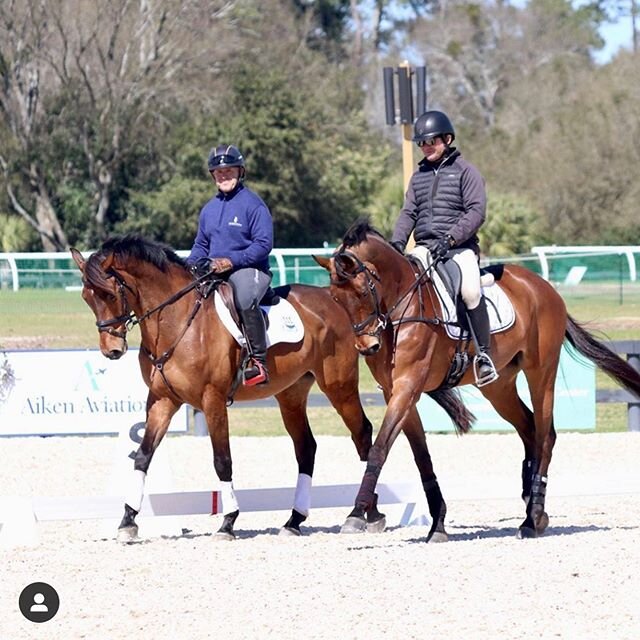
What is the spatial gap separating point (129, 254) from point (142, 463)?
1.36 meters

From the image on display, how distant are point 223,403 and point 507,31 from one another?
217 ft

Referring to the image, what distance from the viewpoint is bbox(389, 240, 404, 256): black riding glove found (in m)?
9.01

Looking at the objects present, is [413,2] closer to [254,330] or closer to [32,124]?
[32,124]

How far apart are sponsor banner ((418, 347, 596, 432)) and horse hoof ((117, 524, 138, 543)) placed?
734cm

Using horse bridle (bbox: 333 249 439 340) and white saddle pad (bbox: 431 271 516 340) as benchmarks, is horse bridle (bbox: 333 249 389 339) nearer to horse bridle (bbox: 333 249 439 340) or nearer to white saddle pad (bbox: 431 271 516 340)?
horse bridle (bbox: 333 249 439 340)

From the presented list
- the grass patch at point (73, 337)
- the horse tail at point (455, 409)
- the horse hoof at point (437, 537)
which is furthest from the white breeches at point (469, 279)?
the grass patch at point (73, 337)

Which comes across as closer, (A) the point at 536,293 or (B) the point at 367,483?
(B) the point at 367,483

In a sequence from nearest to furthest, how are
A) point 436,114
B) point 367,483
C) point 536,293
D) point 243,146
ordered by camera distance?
point 367,483
point 436,114
point 536,293
point 243,146

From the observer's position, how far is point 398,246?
9.12 m

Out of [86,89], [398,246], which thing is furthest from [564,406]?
[86,89]

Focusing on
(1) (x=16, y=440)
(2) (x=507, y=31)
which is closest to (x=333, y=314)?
(1) (x=16, y=440)

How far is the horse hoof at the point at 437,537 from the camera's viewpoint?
8.80 metres

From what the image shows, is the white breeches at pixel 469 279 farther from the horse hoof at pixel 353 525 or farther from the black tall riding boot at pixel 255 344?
the horse hoof at pixel 353 525

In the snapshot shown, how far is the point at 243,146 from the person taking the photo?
4212cm
